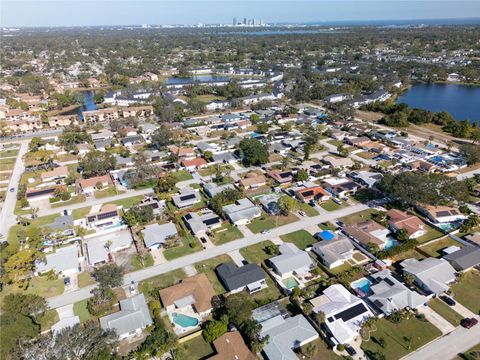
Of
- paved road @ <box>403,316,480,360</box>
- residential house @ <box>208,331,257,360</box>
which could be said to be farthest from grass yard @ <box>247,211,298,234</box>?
paved road @ <box>403,316,480,360</box>

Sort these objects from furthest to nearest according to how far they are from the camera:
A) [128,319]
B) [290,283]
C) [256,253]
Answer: [256,253]
[290,283]
[128,319]

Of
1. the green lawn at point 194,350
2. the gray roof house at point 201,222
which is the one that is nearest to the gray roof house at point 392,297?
the green lawn at point 194,350

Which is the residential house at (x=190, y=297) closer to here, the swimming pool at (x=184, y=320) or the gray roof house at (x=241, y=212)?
the swimming pool at (x=184, y=320)

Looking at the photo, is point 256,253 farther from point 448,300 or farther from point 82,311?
point 448,300

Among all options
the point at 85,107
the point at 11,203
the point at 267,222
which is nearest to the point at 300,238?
the point at 267,222

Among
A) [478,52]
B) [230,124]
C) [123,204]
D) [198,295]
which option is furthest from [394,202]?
[478,52]

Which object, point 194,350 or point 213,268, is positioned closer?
point 194,350
